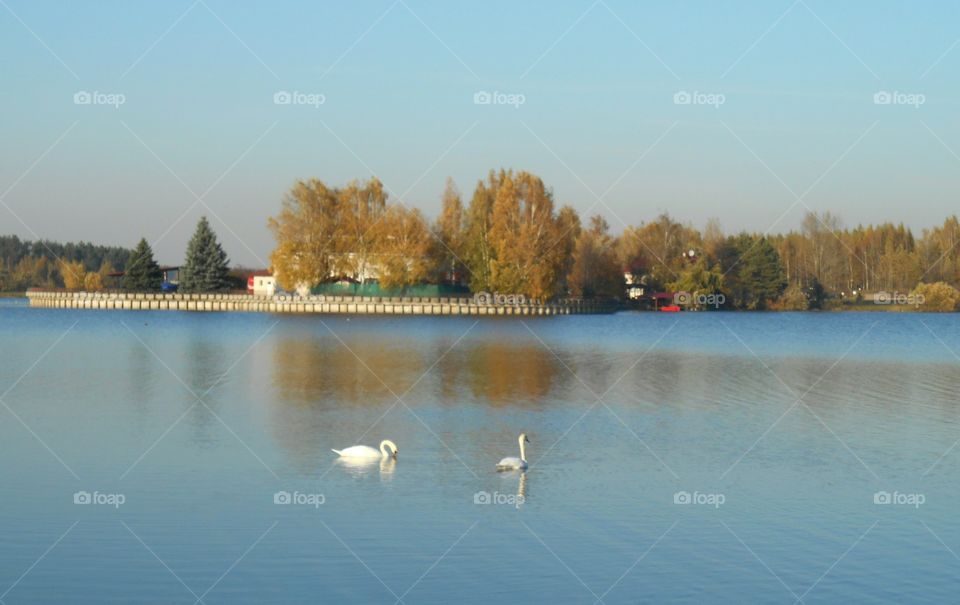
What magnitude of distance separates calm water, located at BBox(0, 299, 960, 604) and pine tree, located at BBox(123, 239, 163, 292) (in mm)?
78831

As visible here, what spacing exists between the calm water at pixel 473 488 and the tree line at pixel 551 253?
49024 mm

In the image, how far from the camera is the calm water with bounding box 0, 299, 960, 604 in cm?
1121

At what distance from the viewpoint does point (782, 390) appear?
30781 millimetres

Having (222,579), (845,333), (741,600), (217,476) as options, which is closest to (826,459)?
(741,600)

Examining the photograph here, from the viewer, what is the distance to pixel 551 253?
82.9m

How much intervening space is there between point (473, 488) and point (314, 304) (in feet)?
275

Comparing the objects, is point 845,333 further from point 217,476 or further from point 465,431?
point 217,476

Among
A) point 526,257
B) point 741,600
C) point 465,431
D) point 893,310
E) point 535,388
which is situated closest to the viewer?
point 741,600

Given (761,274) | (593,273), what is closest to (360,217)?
(593,273)

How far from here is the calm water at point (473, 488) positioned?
441 inches

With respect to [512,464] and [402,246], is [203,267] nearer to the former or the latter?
[402,246]

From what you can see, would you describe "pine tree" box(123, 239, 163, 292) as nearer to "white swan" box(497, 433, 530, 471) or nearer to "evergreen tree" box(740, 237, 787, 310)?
"evergreen tree" box(740, 237, 787, 310)

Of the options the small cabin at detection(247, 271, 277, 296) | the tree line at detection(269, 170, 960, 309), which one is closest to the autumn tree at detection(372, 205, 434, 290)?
the tree line at detection(269, 170, 960, 309)

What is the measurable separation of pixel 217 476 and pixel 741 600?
830cm
